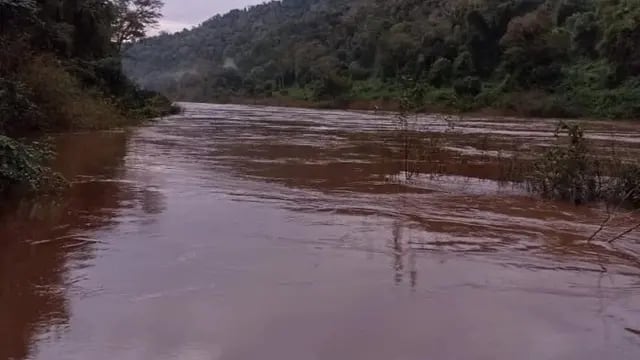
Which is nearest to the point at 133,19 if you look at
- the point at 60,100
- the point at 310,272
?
the point at 60,100

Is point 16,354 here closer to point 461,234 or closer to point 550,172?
point 461,234

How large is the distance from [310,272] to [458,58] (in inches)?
1881

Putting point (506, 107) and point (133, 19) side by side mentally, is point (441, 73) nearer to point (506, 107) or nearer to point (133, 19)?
point (506, 107)

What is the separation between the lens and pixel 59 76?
854 inches

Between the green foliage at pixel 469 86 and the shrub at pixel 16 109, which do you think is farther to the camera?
the green foliage at pixel 469 86

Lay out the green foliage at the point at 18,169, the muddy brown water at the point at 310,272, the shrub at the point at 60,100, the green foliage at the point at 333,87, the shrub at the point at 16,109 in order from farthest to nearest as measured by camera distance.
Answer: the green foliage at the point at 333,87, the shrub at the point at 60,100, the shrub at the point at 16,109, the green foliage at the point at 18,169, the muddy brown water at the point at 310,272

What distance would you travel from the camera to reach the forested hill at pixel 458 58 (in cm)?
4141

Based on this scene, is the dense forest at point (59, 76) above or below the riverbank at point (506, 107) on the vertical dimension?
above

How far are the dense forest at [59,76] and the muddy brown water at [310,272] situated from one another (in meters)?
0.89

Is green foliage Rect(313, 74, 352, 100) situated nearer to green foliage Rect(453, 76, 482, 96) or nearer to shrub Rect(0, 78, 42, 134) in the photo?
green foliage Rect(453, 76, 482, 96)

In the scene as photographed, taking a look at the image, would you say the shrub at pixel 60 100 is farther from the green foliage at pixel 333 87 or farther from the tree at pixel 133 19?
the green foliage at pixel 333 87

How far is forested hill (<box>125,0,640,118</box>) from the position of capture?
136ft

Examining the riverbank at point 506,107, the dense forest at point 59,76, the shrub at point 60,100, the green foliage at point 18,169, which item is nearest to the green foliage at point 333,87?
the riverbank at point 506,107

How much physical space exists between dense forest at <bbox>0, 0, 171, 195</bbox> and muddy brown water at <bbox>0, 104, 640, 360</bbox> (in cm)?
89
